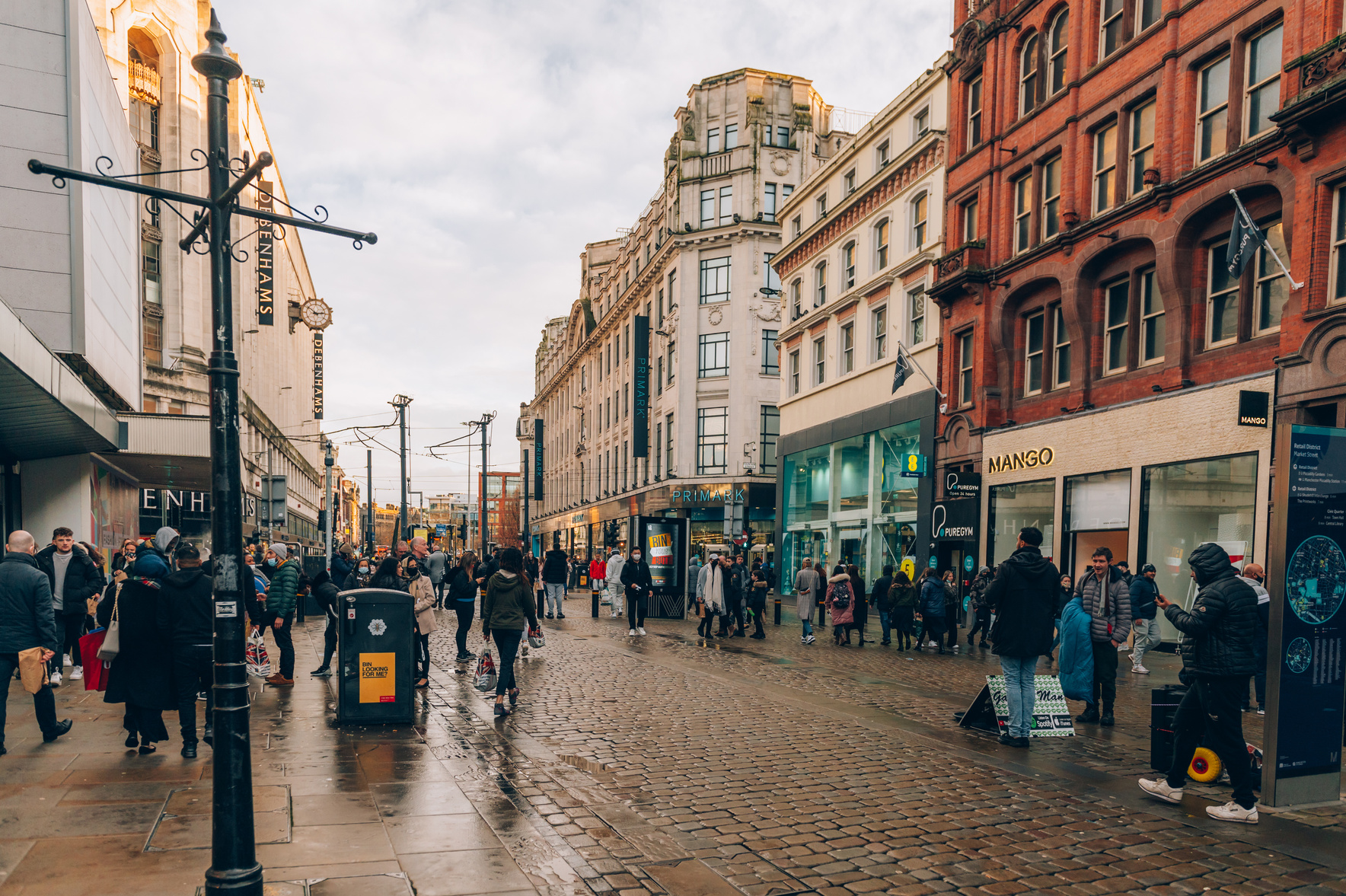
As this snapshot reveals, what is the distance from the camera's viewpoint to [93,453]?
1964cm

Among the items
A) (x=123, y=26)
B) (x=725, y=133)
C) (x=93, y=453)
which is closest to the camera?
(x=93, y=453)

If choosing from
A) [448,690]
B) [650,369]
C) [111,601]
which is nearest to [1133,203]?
[448,690]

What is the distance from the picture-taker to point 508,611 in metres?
9.73

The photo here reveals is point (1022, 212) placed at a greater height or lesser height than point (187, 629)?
greater

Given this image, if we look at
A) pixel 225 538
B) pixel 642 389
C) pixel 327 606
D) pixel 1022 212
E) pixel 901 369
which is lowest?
pixel 327 606

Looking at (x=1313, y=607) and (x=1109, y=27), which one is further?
(x=1109, y=27)

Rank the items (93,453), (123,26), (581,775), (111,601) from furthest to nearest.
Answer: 1. (123,26)
2. (93,453)
3. (111,601)
4. (581,775)

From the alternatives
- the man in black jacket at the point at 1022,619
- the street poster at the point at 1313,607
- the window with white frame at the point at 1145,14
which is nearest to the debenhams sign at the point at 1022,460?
the window with white frame at the point at 1145,14

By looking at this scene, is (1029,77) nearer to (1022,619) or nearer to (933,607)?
(933,607)

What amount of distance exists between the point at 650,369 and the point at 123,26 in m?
26.6

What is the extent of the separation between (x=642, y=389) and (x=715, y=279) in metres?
7.94

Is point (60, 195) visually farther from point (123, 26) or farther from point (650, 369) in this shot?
point (650, 369)

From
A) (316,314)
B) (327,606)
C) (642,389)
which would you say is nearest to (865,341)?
(327,606)

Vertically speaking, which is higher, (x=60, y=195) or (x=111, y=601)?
(x=60, y=195)
